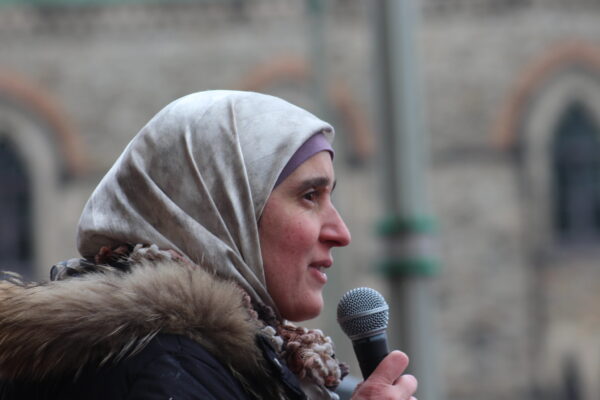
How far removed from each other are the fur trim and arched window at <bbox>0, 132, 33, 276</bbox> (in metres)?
14.8

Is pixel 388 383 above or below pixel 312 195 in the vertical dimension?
below

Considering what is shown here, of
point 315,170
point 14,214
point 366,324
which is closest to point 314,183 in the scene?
point 315,170

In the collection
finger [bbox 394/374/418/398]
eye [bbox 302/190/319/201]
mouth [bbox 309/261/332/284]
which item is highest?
eye [bbox 302/190/319/201]

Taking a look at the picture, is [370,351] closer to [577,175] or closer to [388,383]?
[388,383]

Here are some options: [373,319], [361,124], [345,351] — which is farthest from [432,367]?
[361,124]

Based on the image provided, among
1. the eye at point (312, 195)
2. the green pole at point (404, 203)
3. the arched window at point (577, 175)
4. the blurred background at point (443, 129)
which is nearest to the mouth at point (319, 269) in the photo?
the eye at point (312, 195)

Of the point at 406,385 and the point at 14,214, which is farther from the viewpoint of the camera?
the point at 14,214

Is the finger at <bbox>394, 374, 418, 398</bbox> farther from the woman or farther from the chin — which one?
the chin

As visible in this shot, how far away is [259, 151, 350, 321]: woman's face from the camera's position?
79.6 inches

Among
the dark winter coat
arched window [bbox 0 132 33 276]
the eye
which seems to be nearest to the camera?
the dark winter coat

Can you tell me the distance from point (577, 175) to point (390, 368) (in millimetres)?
14514

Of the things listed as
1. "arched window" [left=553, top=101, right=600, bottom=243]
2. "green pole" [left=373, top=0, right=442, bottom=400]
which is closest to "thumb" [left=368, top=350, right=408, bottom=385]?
"green pole" [left=373, top=0, right=442, bottom=400]

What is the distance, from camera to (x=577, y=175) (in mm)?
15930

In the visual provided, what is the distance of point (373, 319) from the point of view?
2029 mm
